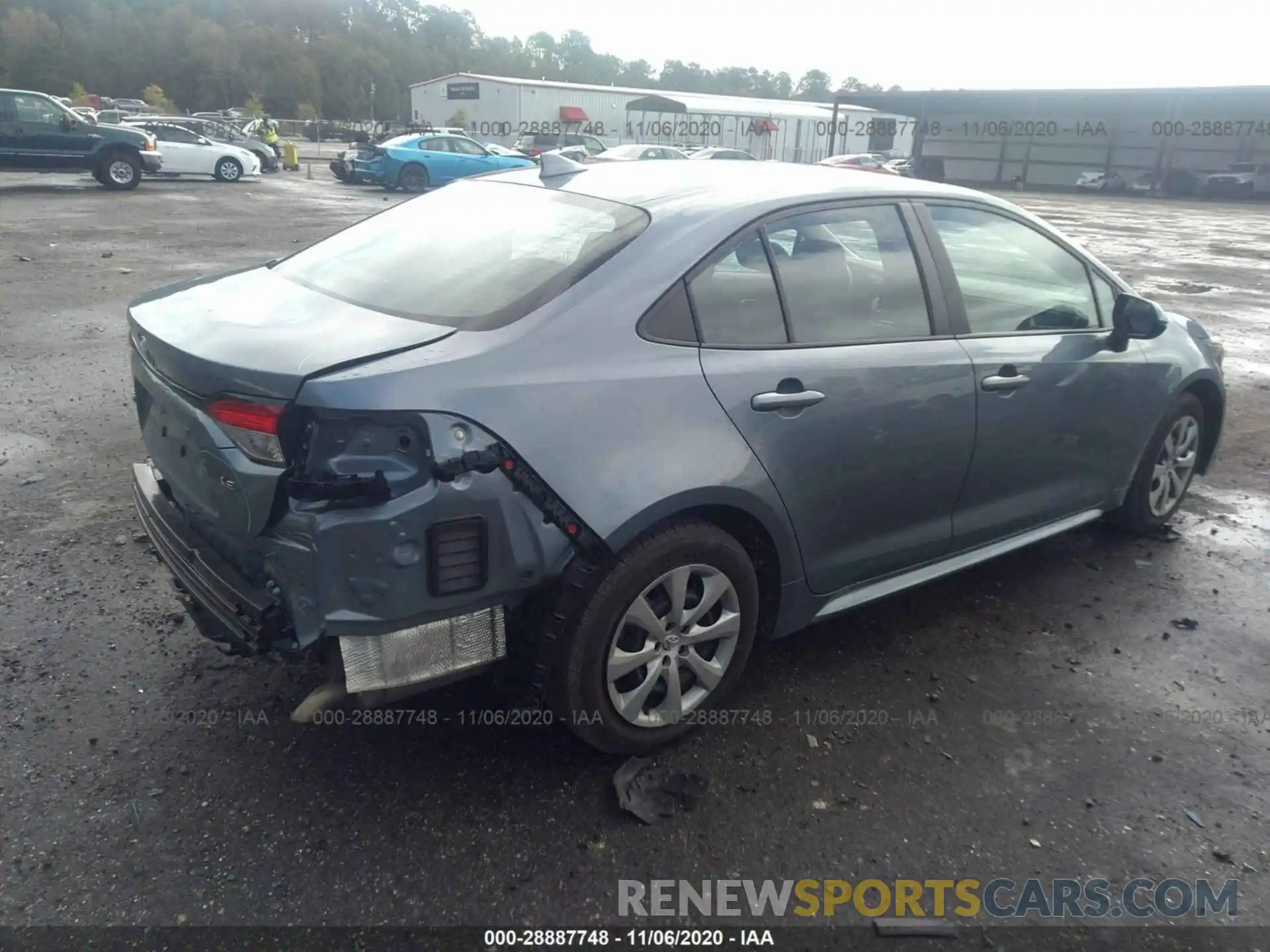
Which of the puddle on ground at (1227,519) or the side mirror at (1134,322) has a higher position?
the side mirror at (1134,322)

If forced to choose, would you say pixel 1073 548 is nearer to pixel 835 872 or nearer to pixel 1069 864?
pixel 1069 864

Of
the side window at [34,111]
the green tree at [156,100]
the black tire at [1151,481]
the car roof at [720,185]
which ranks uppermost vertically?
the green tree at [156,100]

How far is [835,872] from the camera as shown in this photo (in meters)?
Answer: 2.52

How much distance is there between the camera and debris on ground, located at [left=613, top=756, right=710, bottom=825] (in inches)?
106

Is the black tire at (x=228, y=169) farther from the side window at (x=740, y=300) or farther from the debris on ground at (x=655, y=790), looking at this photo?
the debris on ground at (x=655, y=790)

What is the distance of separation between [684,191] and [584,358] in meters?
0.90

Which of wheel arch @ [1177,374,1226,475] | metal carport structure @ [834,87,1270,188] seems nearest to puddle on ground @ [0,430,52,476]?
wheel arch @ [1177,374,1226,475]

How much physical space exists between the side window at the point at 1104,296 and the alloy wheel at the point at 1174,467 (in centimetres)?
78

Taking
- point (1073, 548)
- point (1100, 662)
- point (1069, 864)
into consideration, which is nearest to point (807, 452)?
point (1069, 864)

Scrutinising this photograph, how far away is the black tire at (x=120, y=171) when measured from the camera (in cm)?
2062

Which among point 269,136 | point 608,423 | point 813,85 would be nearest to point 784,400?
point 608,423

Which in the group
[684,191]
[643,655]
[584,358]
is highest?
[684,191]

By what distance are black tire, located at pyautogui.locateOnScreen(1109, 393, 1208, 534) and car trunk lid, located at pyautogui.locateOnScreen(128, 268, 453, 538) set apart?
3.44 m

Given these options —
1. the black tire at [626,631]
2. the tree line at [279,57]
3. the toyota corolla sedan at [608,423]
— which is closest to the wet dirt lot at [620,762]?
the black tire at [626,631]
